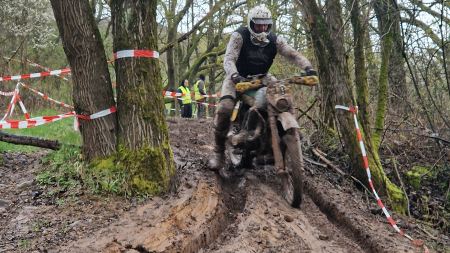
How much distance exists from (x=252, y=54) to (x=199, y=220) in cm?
258

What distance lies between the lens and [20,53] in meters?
16.3

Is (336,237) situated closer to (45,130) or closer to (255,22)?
(255,22)

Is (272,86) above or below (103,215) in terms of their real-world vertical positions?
above

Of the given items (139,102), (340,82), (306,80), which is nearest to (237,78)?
(306,80)

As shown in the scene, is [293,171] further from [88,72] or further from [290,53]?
[88,72]

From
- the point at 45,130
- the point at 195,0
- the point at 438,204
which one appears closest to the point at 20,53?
the point at 45,130

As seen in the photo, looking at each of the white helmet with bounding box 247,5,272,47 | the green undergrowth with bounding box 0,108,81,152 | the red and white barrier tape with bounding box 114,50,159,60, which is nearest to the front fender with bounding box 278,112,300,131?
the white helmet with bounding box 247,5,272,47

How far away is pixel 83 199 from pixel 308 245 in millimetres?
2261

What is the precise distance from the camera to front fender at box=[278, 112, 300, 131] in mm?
5500

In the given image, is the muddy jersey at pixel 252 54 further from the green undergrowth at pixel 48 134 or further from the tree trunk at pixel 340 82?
the green undergrowth at pixel 48 134

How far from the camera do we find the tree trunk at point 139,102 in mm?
5191

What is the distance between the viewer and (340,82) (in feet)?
22.3

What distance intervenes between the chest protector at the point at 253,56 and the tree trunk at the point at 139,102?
142 centimetres

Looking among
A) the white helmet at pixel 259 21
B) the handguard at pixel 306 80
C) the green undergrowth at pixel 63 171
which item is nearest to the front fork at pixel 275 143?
the handguard at pixel 306 80
